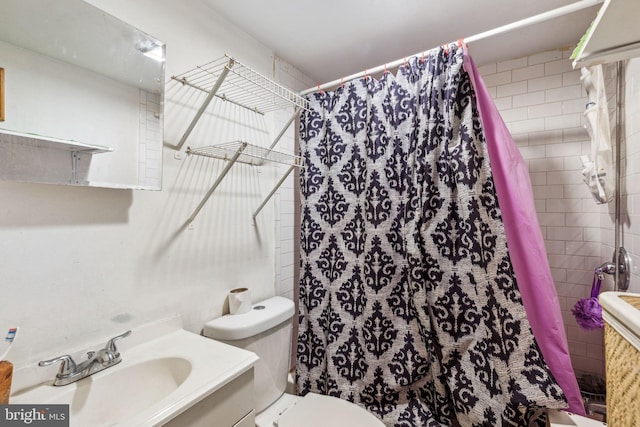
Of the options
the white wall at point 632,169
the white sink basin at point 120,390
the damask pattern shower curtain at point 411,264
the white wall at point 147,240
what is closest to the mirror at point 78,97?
the white wall at point 147,240

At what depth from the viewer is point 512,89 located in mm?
1842

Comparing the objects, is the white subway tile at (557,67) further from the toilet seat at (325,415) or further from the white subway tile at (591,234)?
the toilet seat at (325,415)

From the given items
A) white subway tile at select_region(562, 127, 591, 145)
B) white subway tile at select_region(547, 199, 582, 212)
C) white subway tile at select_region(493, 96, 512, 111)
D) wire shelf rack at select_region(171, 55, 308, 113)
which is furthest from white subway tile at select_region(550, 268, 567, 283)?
wire shelf rack at select_region(171, 55, 308, 113)

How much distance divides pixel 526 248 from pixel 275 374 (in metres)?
1.34

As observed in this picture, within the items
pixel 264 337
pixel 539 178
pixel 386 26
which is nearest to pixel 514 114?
pixel 539 178

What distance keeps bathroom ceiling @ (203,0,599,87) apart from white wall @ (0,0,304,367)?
17cm

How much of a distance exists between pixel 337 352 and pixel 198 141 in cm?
136

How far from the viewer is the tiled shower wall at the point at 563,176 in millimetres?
1641

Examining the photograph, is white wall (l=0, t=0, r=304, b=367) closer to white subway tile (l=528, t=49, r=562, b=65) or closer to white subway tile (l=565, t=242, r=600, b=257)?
white subway tile (l=528, t=49, r=562, b=65)

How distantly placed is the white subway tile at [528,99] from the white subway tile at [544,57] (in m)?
0.20

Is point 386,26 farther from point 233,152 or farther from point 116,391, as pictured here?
point 116,391

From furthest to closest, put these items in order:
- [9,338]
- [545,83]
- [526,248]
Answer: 1. [545,83]
2. [526,248]
3. [9,338]

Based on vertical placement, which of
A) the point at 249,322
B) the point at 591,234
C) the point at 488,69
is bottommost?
the point at 249,322

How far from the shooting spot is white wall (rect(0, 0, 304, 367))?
0.81 m
